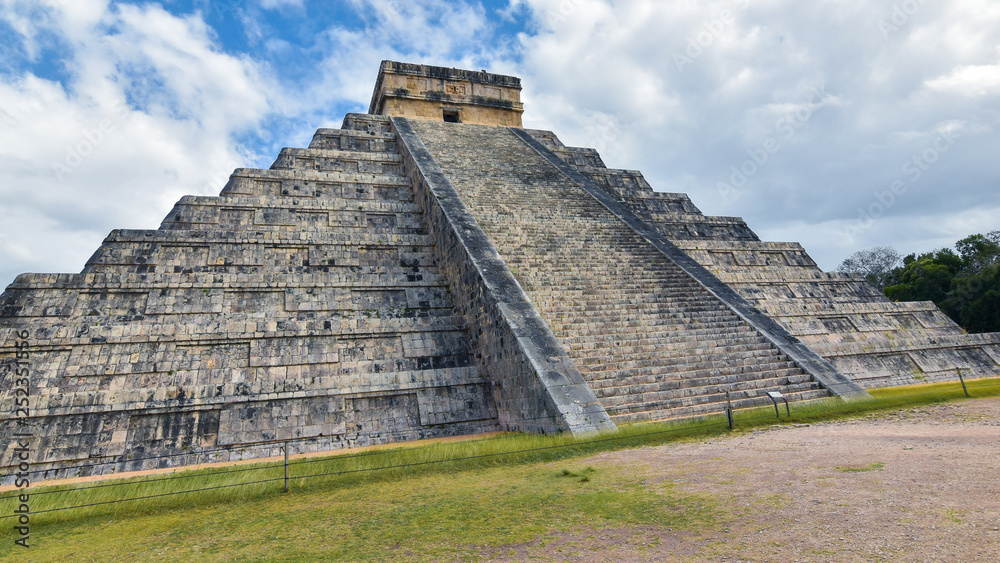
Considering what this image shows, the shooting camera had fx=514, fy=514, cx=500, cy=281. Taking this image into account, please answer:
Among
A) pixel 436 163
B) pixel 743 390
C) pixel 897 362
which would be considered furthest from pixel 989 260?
pixel 436 163

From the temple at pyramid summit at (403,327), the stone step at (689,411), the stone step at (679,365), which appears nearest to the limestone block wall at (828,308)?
the temple at pyramid summit at (403,327)

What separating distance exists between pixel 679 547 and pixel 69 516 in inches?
221

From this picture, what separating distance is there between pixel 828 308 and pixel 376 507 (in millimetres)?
13878

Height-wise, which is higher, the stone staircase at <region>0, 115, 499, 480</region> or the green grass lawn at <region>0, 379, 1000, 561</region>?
the stone staircase at <region>0, 115, 499, 480</region>

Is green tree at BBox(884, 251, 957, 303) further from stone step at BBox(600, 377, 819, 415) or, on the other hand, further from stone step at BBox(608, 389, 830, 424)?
stone step at BBox(608, 389, 830, 424)

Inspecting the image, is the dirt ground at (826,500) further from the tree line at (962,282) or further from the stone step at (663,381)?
the tree line at (962,282)

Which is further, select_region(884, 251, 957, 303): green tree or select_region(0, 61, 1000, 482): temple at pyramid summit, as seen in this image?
select_region(884, 251, 957, 303): green tree

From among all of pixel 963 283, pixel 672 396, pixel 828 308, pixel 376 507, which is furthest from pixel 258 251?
pixel 963 283

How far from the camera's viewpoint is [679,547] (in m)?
3.24

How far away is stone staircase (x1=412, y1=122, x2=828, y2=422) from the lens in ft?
28.9

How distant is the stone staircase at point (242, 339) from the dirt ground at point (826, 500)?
15.2 feet

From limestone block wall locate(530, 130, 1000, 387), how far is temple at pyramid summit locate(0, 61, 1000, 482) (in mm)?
78

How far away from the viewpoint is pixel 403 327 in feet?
34.3

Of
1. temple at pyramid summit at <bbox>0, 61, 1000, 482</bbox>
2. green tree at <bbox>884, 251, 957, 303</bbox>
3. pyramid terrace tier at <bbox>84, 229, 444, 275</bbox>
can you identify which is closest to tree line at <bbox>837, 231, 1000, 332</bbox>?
green tree at <bbox>884, 251, 957, 303</bbox>
